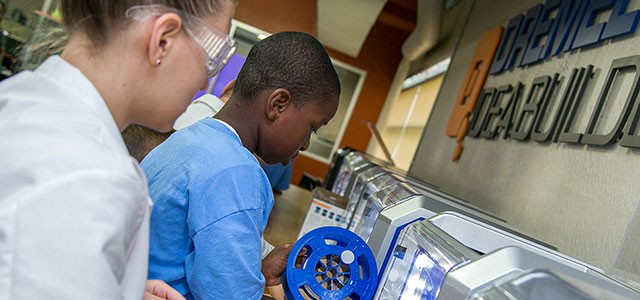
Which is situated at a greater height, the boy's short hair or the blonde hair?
the boy's short hair

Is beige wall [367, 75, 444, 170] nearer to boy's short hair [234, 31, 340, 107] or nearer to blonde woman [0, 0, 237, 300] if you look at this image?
boy's short hair [234, 31, 340, 107]

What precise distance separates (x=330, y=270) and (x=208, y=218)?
306 mm

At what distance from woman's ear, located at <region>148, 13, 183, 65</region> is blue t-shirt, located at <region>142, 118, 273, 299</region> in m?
0.37

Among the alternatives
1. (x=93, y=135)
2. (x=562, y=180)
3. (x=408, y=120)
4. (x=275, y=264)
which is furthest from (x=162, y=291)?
(x=408, y=120)

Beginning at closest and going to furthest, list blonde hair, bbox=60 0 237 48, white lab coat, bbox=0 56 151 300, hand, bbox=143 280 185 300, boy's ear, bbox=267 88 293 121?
1. white lab coat, bbox=0 56 151 300
2. blonde hair, bbox=60 0 237 48
3. hand, bbox=143 280 185 300
4. boy's ear, bbox=267 88 293 121

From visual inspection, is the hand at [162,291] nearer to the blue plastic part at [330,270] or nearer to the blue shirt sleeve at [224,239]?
the blue shirt sleeve at [224,239]

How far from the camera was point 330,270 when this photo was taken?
4.34 feet

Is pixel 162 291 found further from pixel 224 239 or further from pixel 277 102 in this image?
pixel 277 102

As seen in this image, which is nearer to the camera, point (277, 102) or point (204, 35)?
point (204, 35)

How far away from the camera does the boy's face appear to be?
1.46 m

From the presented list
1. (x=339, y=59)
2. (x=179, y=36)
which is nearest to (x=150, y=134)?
(x=179, y=36)

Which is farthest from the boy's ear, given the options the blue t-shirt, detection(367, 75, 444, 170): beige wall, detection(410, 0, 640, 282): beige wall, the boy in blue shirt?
detection(367, 75, 444, 170): beige wall

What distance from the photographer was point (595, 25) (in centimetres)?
216

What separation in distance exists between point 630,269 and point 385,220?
1.83ft
